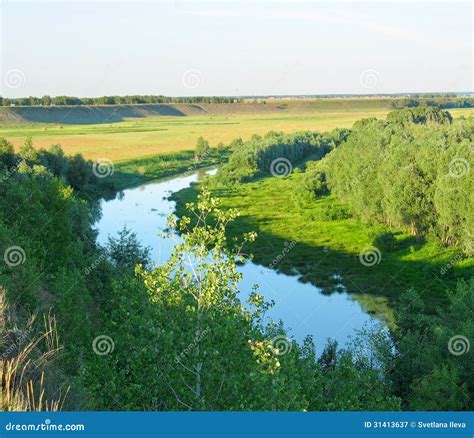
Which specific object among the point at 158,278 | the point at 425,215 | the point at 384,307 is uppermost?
the point at 158,278

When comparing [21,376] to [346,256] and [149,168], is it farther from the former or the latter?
[149,168]

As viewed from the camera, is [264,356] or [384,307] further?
[384,307]

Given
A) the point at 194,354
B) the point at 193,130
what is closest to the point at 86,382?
the point at 194,354

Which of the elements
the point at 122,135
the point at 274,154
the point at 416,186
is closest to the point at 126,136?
the point at 122,135

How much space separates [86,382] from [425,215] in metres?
41.5

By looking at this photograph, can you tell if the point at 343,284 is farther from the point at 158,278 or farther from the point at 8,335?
the point at 8,335

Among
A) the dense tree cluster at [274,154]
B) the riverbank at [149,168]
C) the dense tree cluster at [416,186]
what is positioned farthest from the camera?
the dense tree cluster at [274,154]

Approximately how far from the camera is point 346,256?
48250 mm

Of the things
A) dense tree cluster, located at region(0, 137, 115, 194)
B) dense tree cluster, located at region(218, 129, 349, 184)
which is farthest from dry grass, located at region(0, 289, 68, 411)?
dense tree cluster, located at region(218, 129, 349, 184)

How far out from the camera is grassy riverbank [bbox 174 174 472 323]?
40.6 m

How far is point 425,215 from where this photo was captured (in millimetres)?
47875

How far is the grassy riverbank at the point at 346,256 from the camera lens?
40562mm

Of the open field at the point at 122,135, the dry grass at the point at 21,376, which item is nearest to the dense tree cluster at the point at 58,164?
the open field at the point at 122,135

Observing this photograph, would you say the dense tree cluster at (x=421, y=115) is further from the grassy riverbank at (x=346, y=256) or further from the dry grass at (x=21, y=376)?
the dry grass at (x=21, y=376)
